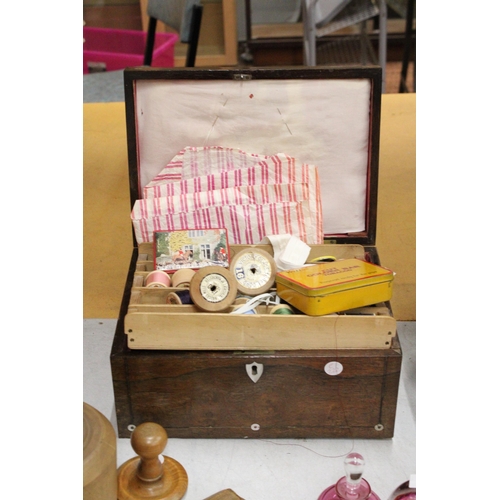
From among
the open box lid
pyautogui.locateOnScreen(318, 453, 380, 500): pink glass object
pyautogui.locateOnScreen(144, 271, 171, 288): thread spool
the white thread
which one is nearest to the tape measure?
the white thread

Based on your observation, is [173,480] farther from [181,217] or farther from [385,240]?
[385,240]

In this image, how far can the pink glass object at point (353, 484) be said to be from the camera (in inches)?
37.9

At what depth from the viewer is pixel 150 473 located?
41.3 inches

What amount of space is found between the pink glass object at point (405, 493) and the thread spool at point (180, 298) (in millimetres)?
470

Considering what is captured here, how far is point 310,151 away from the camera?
1555mm

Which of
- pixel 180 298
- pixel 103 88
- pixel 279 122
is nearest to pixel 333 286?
pixel 180 298

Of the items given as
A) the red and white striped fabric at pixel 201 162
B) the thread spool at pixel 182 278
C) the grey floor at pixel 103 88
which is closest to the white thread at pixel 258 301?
the thread spool at pixel 182 278

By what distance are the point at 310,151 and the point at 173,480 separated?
2.56 feet

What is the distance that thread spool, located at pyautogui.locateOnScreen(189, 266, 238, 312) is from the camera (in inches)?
47.3

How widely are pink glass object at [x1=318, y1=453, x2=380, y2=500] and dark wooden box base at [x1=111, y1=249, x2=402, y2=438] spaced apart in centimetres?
19

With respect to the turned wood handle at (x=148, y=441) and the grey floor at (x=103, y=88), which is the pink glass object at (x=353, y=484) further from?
the grey floor at (x=103, y=88)
